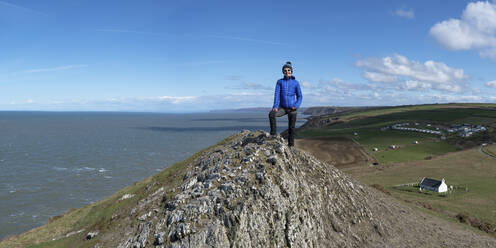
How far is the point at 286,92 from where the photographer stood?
735 inches

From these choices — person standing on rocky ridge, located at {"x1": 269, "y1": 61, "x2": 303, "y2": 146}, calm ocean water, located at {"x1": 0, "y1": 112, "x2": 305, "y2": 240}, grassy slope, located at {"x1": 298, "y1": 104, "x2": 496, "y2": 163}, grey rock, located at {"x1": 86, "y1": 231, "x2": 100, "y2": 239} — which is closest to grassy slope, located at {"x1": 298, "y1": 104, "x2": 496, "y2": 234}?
grassy slope, located at {"x1": 298, "y1": 104, "x2": 496, "y2": 163}

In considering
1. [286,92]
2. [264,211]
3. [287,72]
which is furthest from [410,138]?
[264,211]

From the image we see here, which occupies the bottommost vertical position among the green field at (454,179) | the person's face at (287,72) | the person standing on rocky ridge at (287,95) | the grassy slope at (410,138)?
the green field at (454,179)

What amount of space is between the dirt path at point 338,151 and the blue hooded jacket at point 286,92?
228ft

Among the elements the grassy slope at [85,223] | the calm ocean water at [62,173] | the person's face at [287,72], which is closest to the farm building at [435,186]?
the grassy slope at [85,223]

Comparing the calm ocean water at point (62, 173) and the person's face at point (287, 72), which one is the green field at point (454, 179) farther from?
the calm ocean water at point (62, 173)

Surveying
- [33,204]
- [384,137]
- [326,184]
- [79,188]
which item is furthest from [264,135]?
[384,137]

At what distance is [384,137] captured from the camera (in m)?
128

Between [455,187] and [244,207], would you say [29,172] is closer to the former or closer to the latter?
[244,207]

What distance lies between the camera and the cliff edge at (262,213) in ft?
55.5

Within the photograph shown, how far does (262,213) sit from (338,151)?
286 ft

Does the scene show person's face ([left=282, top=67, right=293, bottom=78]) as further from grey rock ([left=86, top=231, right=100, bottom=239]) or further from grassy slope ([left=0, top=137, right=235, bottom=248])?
grey rock ([left=86, top=231, right=100, bottom=239])

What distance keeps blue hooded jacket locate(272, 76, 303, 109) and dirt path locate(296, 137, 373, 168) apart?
6949 cm

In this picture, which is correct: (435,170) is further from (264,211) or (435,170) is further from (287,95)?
(264,211)
